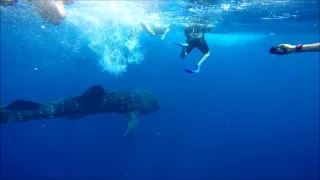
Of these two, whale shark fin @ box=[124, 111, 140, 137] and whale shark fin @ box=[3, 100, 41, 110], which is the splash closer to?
whale shark fin @ box=[124, 111, 140, 137]

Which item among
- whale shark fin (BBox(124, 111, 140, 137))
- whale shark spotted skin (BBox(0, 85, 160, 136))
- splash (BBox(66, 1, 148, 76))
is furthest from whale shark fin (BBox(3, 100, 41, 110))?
splash (BBox(66, 1, 148, 76))

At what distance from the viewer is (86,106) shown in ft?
43.4

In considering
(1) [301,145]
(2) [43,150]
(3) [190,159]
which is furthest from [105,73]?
(1) [301,145]

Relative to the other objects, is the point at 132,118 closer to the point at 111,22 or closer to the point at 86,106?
the point at 86,106

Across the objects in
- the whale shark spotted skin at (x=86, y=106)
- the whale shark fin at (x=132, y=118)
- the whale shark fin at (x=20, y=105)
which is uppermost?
the whale shark fin at (x=20, y=105)

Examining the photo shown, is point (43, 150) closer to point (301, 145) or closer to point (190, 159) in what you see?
point (190, 159)

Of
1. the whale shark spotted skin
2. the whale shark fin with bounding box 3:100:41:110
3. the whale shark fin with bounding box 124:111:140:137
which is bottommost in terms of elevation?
the whale shark fin with bounding box 124:111:140:137

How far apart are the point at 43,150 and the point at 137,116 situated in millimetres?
19797

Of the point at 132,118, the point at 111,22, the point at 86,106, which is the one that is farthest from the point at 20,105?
the point at 111,22

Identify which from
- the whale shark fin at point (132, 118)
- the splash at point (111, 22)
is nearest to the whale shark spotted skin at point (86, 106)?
the whale shark fin at point (132, 118)

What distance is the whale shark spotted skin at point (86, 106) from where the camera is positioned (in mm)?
10401

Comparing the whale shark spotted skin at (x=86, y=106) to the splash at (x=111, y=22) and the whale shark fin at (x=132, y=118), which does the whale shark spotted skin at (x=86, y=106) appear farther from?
the splash at (x=111, y=22)

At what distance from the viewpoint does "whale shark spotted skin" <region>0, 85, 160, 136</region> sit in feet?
34.1

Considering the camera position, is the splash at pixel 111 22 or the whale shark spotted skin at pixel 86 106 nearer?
the whale shark spotted skin at pixel 86 106
